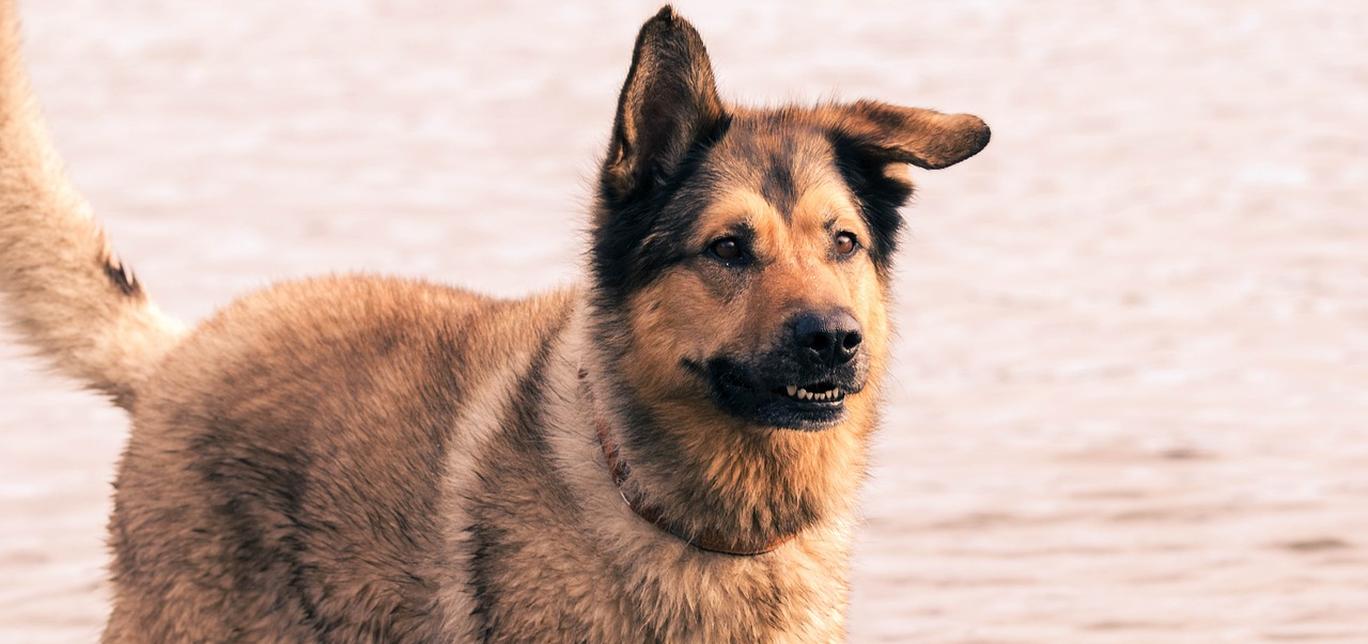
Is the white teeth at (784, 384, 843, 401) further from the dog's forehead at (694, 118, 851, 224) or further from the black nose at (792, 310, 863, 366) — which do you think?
the dog's forehead at (694, 118, 851, 224)

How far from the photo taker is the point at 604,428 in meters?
5.46

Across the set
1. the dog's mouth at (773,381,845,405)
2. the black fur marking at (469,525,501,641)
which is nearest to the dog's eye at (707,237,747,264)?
the dog's mouth at (773,381,845,405)

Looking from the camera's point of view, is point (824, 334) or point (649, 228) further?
point (649, 228)

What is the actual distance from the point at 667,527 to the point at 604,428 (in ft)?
1.00

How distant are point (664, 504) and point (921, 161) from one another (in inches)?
45.9

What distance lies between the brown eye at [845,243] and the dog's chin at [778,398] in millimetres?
395

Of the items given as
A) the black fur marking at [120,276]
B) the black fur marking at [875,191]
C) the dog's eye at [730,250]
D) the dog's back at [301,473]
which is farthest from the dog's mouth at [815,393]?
the black fur marking at [120,276]

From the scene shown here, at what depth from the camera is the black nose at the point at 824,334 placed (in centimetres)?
505

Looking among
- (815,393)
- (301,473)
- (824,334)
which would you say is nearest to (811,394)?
(815,393)

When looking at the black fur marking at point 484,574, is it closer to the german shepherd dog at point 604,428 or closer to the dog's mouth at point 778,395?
the german shepherd dog at point 604,428

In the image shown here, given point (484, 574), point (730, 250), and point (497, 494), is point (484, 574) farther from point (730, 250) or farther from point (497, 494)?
point (730, 250)

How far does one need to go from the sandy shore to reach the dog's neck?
0.60 m

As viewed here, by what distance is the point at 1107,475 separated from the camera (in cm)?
905

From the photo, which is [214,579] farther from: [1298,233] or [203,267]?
[1298,233]
